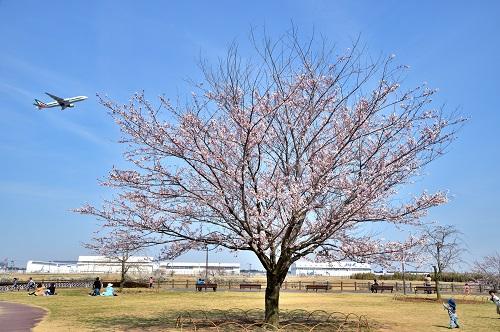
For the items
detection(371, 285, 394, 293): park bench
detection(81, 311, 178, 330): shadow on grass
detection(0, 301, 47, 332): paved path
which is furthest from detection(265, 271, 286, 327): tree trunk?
detection(371, 285, 394, 293): park bench

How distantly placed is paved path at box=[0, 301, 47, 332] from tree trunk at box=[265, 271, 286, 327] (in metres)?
7.57

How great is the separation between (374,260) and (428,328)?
12.3ft

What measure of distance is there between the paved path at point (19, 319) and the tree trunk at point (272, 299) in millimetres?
7574

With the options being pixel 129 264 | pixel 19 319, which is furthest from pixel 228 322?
pixel 129 264

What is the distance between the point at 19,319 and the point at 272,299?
983cm

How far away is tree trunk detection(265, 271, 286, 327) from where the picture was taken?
14.4 meters

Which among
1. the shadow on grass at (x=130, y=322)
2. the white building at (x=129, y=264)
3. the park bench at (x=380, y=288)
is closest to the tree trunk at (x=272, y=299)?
the shadow on grass at (x=130, y=322)

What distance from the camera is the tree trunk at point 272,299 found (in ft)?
47.2

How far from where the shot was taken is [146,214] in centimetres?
1434

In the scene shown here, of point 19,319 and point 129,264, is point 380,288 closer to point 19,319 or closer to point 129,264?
point 129,264

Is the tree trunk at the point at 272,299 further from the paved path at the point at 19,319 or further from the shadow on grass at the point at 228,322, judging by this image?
the paved path at the point at 19,319

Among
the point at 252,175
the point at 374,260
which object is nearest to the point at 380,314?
the point at 374,260

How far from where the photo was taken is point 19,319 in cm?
1686

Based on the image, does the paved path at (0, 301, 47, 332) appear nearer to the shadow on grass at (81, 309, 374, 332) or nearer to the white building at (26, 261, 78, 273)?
the shadow on grass at (81, 309, 374, 332)
